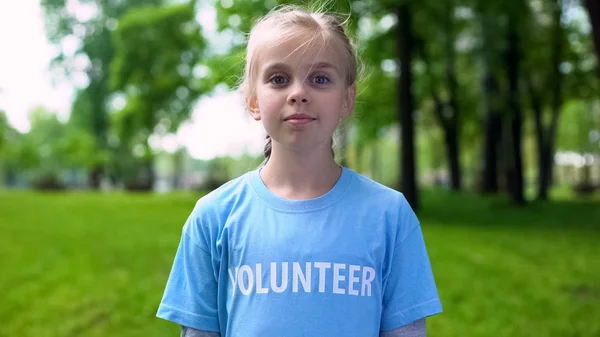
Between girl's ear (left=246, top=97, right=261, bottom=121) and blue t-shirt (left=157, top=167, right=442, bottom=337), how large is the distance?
19 cm

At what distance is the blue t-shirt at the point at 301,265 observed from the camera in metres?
1.98

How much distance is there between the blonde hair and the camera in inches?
80.4

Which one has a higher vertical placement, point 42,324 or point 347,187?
point 347,187

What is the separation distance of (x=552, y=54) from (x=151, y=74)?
Answer: 18500 millimetres

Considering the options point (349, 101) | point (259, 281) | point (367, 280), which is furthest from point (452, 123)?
point (259, 281)

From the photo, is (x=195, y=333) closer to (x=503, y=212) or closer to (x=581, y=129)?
(x=503, y=212)

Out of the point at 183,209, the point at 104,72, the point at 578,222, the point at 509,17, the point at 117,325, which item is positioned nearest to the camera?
the point at 117,325

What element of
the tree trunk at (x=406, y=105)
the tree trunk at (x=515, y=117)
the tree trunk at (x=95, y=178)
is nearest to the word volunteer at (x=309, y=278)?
the tree trunk at (x=406, y=105)

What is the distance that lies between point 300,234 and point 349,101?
1.63 feet

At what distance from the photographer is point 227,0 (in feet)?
63.6

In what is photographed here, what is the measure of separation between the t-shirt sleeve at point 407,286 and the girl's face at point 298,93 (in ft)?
1.29

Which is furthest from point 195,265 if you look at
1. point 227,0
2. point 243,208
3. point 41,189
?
point 41,189

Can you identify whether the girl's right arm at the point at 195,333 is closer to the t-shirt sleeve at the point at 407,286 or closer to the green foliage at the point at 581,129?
the t-shirt sleeve at the point at 407,286

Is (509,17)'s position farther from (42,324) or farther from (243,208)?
(243,208)
